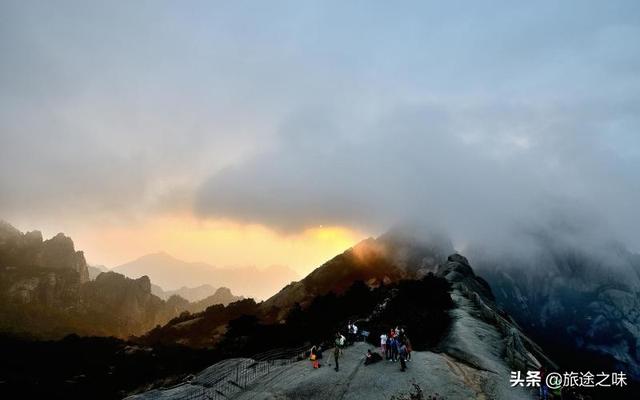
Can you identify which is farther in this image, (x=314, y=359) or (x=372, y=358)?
(x=314, y=359)

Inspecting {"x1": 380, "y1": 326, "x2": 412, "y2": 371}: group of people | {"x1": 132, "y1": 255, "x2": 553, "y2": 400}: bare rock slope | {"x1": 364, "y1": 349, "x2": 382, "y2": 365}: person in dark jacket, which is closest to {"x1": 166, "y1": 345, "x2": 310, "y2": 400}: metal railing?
{"x1": 132, "y1": 255, "x2": 553, "y2": 400}: bare rock slope

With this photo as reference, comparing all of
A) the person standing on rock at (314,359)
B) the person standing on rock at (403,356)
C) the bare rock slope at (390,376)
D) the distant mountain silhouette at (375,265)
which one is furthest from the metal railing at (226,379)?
the distant mountain silhouette at (375,265)

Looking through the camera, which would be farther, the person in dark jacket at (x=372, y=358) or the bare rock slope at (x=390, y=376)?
the person in dark jacket at (x=372, y=358)

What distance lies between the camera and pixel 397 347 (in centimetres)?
2911

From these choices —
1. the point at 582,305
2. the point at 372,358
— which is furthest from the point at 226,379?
the point at 582,305

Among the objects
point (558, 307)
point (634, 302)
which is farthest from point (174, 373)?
point (634, 302)

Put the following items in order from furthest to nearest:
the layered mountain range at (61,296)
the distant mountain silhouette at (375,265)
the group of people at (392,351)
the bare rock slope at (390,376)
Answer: the layered mountain range at (61,296)
the distant mountain silhouette at (375,265)
the group of people at (392,351)
the bare rock slope at (390,376)

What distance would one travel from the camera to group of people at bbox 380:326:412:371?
27859 mm

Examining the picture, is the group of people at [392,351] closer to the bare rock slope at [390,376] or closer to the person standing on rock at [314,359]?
the person standing on rock at [314,359]

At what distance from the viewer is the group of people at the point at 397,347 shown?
1097 inches

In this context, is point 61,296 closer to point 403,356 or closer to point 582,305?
point 403,356

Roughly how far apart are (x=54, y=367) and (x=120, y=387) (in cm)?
3025

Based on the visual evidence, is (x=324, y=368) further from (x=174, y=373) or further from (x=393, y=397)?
(x=174, y=373)

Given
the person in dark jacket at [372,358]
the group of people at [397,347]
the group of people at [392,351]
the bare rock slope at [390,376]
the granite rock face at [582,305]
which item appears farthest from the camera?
the granite rock face at [582,305]
